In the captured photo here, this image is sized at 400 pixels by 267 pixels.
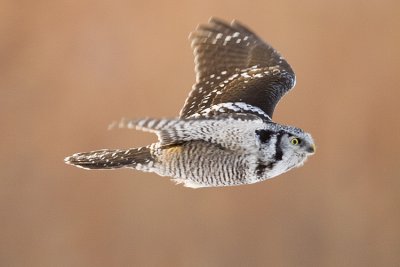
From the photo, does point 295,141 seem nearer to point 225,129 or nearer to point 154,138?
point 225,129

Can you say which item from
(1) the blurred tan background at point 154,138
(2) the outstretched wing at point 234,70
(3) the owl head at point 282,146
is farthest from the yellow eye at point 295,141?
(1) the blurred tan background at point 154,138

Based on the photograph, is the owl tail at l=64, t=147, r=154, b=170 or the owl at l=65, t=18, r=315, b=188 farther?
the owl tail at l=64, t=147, r=154, b=170

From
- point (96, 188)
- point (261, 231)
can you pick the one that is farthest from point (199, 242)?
point (96, 188)

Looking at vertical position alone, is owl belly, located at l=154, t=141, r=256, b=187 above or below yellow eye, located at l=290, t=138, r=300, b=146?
below

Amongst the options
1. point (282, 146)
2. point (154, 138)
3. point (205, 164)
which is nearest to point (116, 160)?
point (205, 164)

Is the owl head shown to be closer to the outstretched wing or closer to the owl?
the owl

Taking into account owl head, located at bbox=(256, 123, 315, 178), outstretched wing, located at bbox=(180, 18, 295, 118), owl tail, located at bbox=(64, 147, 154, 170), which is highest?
→ outstretched wing, located at bbox=(180, 18, 295, 118)

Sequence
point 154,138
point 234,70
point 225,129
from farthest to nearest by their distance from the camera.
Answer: point 154,138
point 234,70
point 225,129

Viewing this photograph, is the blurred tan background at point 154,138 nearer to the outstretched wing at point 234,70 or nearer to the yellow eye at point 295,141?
the outstretched wing at point 234,70

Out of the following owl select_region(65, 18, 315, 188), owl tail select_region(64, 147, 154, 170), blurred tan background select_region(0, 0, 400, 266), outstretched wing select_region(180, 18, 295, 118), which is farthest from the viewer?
blurred tan background select_region(0, 0, 400, 266)

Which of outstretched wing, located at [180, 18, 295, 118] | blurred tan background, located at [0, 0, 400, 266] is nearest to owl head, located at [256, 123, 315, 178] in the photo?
outstretched wing, located at [180, 18, 295, 118]
